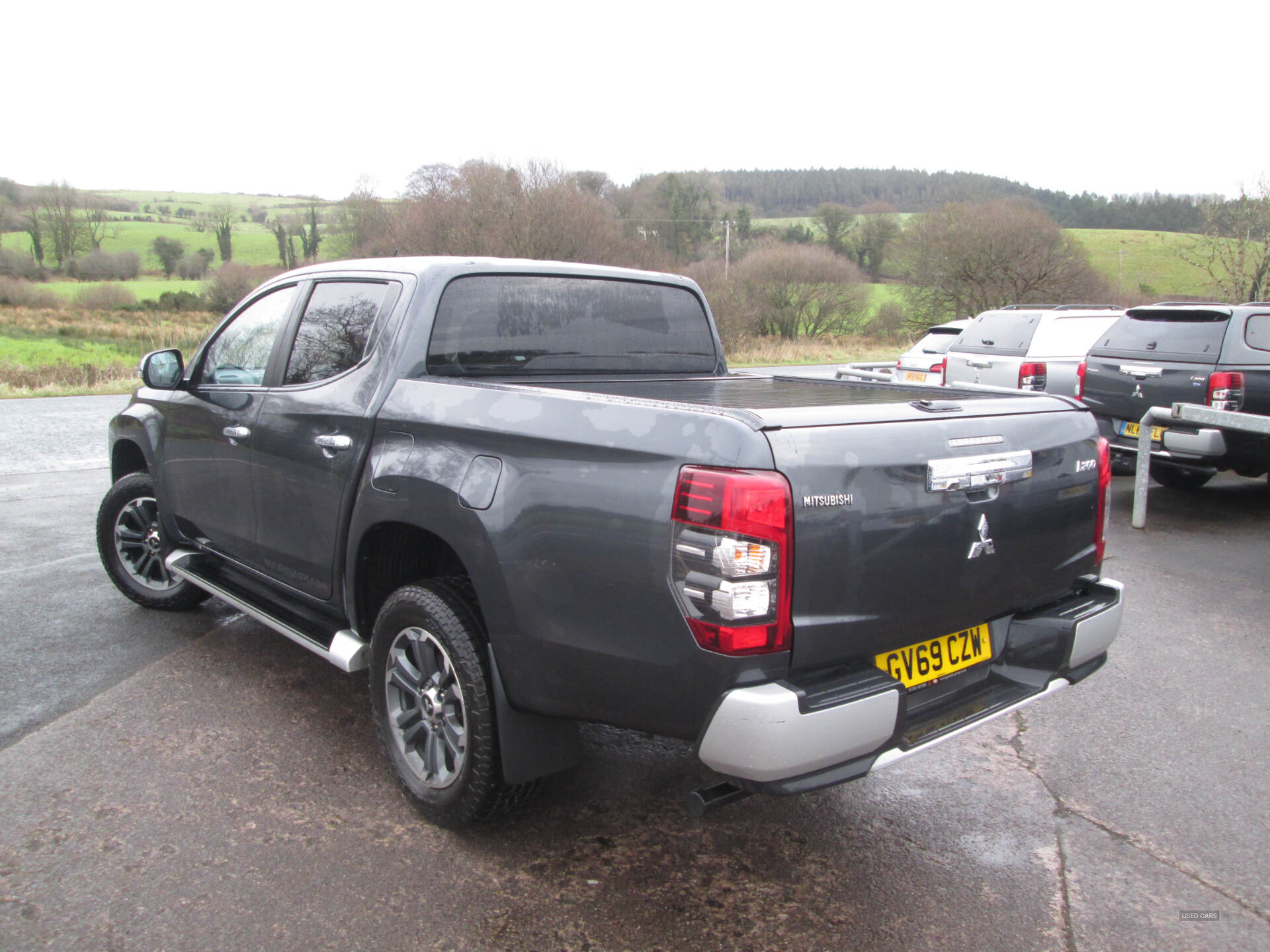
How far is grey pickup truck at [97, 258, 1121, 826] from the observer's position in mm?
2262

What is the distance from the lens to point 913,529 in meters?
2.44

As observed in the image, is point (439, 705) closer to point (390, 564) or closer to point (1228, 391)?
point (390, 564)

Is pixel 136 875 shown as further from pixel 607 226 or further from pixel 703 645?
pixel 607 226

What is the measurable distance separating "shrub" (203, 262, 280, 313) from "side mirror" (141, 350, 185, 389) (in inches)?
1647

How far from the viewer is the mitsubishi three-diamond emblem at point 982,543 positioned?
2617 millimetres

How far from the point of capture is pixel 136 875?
8.95 ft

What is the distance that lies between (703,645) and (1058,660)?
54.2 inches

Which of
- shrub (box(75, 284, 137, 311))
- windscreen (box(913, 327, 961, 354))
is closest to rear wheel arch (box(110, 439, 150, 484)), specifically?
windscreen (box(913, 327, 961, 354))

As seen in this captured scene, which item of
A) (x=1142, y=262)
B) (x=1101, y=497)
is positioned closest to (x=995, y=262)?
(x=1142, y=262)

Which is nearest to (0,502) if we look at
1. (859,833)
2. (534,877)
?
(534,877)

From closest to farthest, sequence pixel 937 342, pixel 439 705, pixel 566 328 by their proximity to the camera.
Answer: pixel 439 705 → pixel 566 328 → pixel 937 342

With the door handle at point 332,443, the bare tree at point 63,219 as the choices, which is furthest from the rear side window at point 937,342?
the bare tree at point 63,219

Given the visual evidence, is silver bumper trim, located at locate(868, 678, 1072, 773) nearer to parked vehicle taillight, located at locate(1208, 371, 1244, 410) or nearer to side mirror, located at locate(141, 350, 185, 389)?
side mirror, located at locate(141, 350, 185, 389)

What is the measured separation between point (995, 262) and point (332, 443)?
36.4 meters
